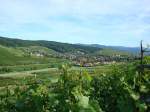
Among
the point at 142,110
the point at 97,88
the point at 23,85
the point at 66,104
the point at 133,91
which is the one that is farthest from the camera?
the point at 97,88

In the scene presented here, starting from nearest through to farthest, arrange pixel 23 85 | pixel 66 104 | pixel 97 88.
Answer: pixel 66 104 → pixel 23 85 → pixel 97 88

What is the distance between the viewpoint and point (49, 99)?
6582 millimetres

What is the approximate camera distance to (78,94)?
6.29 metres

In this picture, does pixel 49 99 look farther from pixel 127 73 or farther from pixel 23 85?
pixel 127 73

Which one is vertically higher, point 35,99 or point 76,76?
point 76,76

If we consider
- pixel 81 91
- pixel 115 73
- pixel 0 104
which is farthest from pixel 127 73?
pixel 0 104

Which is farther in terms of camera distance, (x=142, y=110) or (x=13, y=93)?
(x=13, y=93)

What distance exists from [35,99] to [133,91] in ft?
6.11

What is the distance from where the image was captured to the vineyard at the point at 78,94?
6375 millimetres

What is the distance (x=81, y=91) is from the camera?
6.88 meters

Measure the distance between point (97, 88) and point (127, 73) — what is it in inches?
34.1

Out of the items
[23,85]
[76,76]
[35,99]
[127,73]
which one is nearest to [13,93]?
[23,85]

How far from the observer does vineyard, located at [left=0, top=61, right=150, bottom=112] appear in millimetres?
6375

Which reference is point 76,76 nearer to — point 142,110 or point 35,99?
point 35,99
